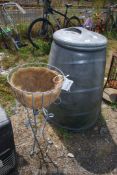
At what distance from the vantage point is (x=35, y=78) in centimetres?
326

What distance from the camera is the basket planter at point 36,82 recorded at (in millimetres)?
2750

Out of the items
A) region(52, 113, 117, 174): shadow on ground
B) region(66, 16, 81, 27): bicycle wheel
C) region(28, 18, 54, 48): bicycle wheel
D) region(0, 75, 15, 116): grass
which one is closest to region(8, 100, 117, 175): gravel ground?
region(52, 113, 117, 174): shadow on ground

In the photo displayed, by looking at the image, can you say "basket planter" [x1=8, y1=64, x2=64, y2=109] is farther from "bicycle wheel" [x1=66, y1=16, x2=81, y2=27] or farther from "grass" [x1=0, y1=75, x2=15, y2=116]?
"bicycle wheel" [x1=66, y1=16, x2=81, y2=27]

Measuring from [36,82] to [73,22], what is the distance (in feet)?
20.6

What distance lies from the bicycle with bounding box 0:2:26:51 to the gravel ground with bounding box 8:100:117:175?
3.24 meters

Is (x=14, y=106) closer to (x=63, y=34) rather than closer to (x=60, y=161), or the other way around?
(x=60, y=161)

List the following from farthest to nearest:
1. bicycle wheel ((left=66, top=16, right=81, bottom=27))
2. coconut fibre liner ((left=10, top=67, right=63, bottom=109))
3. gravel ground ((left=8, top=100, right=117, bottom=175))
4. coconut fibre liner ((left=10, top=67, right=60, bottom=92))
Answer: bicycle wheel ((left=66, top=16, right=81, bottom=27))
gravel ground ((left=8, top=100, right=117, bottom=175))
coconut fibre liner ((left=10, top=67, right=60, bottom=92))
coconut fibre liner ((left=10, top=67, right=63, bottom=109))

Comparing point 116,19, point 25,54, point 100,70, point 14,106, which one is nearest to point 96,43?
point 100,70

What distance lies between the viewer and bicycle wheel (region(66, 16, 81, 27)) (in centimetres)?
860

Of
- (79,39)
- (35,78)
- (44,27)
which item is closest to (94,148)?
(35,78)

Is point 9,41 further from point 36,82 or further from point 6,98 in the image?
point 36,82

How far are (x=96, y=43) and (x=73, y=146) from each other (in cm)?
164

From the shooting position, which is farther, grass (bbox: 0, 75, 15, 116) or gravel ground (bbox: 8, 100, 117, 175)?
grass (bbox: 0, 75, 15, 116)

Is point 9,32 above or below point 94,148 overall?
above
